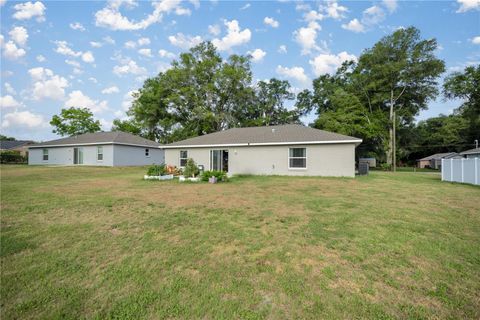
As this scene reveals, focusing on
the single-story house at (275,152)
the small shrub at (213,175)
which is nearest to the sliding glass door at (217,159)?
the single-story house at (275,152)

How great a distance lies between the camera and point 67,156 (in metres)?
25.4

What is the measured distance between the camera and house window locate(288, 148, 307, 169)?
601 inches

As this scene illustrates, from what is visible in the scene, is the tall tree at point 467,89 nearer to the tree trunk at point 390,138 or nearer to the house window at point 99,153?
the tree trunk at point 390,138

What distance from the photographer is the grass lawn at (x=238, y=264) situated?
2.24 meters

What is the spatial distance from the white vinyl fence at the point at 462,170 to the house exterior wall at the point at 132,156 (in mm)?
26980

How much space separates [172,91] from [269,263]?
35164mm

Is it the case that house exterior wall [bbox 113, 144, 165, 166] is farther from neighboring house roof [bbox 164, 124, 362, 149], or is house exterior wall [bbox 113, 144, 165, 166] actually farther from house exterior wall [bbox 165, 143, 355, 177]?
house exterior wall [bbox 165, 143, 355, 177]

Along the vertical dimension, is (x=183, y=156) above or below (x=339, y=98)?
below

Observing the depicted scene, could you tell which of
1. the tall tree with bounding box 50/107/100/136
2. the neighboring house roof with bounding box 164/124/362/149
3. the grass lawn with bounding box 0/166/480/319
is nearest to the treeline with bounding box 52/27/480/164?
the tall tree with bounding box 50/107/100/136

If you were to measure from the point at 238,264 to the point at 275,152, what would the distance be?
13147 millimetres

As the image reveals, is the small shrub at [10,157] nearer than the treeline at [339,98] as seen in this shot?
Yes

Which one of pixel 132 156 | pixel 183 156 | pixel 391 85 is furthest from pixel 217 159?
pixel 391 85

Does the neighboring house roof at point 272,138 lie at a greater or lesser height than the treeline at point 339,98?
lesser

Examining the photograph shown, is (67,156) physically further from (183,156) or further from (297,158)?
(297,158)
